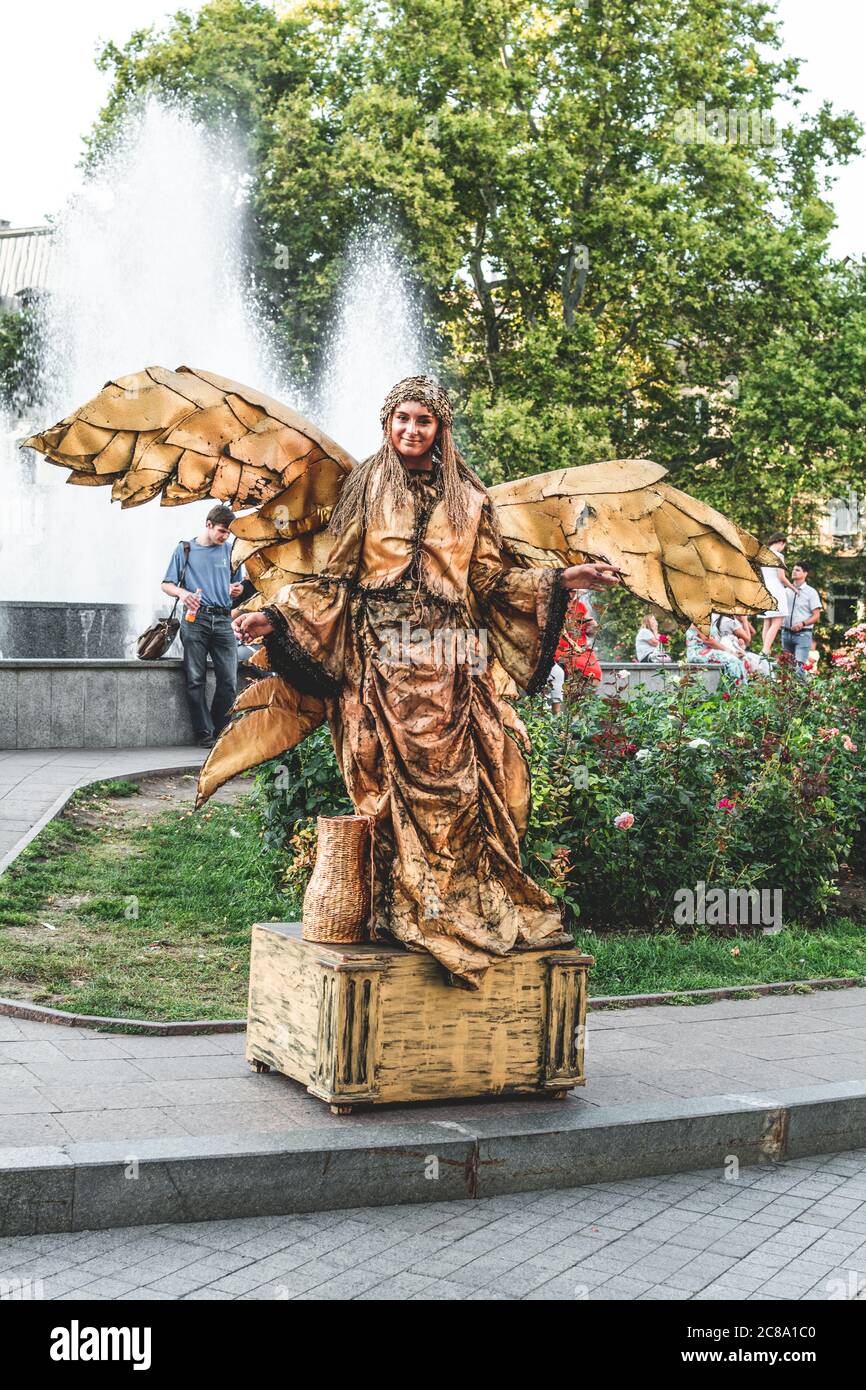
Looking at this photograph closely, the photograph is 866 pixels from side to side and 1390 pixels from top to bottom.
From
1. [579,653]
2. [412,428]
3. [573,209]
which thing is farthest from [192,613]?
[573,209]

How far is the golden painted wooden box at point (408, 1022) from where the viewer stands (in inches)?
190

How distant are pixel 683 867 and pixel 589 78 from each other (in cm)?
2617

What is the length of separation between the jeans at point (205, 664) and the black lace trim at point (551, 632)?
7.14 metres

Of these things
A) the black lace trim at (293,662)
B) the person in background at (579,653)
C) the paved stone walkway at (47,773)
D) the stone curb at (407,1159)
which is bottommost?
the stone curb at (407,1159)

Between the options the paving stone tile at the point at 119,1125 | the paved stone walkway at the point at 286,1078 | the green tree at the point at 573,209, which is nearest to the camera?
the paving stone tile at the point at 119,1125

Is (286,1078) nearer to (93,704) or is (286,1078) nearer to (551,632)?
(551,632)

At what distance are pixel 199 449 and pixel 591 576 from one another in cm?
136

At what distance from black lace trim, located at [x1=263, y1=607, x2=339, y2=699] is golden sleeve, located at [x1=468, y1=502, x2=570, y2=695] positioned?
23.8 inches

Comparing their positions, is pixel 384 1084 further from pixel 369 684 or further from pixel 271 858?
pixel 271 858

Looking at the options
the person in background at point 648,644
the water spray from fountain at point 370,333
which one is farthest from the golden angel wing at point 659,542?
the water spray from fountain at point 370,333

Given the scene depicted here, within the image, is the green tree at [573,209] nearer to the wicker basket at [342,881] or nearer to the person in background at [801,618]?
the person in background at [801,618]

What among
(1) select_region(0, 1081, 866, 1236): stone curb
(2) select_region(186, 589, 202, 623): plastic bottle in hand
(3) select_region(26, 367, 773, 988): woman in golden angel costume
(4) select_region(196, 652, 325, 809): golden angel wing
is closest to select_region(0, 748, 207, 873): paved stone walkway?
(2) select_region(186, 589, 202, 623): plastic bottle in hand

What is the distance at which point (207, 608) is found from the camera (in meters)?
12.3

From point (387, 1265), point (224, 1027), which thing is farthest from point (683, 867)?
point (387, 1265)
